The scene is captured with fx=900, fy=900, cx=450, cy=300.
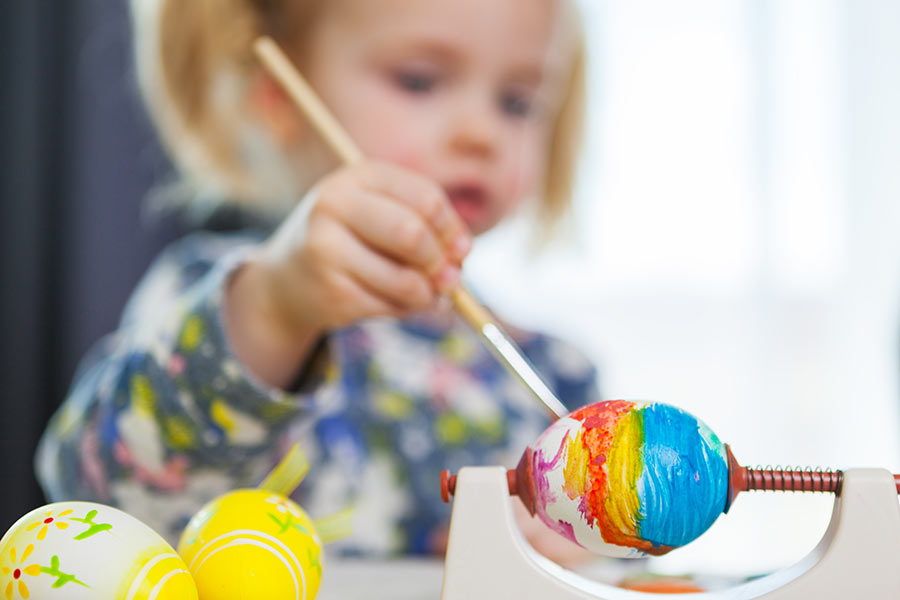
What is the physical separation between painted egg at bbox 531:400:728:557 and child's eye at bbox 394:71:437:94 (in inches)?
20.2

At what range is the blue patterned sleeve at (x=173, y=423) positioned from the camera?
23.0 inches

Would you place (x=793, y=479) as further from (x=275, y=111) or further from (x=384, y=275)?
(x=275, y=111)

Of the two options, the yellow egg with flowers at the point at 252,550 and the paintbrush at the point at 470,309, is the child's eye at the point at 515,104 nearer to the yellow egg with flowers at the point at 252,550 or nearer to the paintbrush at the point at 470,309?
the paintbrush at the point at 470,309

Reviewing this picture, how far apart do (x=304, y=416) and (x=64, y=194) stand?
101 cm

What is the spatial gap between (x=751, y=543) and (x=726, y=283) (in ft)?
1.55

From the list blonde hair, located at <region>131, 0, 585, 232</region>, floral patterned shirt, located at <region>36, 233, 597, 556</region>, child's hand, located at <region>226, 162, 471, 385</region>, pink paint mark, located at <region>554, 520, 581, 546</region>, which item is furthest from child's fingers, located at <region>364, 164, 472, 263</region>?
blonde hair, located at <region>131, 0, 585, 232</region>

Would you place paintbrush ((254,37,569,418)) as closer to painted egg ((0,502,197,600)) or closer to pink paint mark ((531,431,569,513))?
pink paint mark ((531,431,569,513))

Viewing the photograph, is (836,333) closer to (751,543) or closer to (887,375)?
(887,375)

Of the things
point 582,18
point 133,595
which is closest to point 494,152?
point 582,18

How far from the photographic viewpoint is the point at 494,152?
780 mm

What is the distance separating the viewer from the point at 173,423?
1.99 ft

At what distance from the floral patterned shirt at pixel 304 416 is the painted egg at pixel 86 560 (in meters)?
0.28

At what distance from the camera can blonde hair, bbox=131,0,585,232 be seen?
866 mm

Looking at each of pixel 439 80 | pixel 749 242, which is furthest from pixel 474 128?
pixel 749 242
